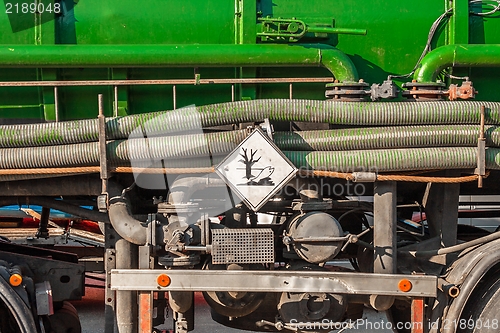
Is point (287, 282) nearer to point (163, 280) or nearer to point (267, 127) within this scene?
point (163, 280)

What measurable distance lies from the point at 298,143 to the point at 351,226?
3.70ft

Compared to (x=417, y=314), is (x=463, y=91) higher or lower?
higher

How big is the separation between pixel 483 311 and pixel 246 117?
207 centimetres

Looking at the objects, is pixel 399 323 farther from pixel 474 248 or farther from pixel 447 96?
pixel 447 96

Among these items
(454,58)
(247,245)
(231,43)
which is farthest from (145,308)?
(454,58)

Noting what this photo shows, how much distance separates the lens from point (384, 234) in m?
4.12

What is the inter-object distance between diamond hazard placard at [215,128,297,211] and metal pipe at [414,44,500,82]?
115 cm

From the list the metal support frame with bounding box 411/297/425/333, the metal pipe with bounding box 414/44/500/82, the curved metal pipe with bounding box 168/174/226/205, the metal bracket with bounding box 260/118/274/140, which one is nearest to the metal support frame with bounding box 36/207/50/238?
the curved metal pipe with bounding box 168/174/226/205

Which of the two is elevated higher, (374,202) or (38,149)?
(38,149)

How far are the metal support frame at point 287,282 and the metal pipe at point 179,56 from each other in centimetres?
135

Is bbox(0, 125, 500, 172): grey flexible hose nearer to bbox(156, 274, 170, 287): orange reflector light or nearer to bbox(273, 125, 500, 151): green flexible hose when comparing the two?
bbox(273, 125, 500, 151): green flexible hose

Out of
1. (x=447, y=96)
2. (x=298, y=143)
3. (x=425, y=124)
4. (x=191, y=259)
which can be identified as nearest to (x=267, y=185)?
(x=298, y=143)

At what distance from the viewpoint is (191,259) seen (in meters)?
4.06

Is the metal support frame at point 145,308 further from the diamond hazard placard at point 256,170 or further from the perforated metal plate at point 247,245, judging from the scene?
the diamond hazard placard at point 256,170
